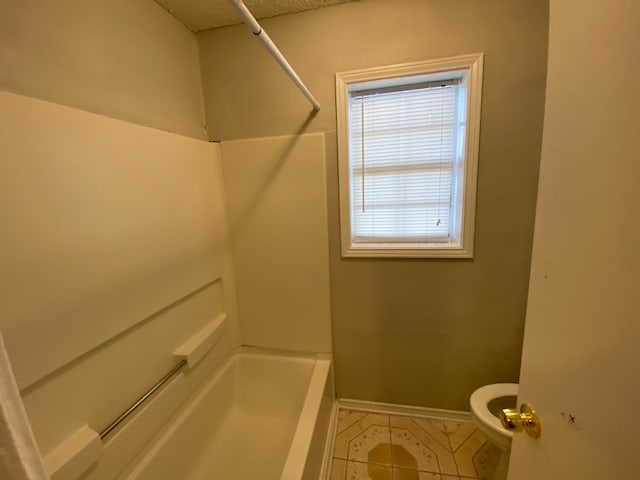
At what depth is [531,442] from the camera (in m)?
0.62

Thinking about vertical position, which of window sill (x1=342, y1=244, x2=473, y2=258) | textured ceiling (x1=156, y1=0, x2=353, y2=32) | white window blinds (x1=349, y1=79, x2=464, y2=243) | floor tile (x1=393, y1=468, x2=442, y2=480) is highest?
textured ceiling (x1=156, y1=0, x2=353, y2=32)

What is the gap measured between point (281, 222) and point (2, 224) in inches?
44.6

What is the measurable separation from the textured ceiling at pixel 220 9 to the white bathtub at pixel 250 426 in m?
2.04

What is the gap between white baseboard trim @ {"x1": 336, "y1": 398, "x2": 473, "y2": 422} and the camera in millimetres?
1708

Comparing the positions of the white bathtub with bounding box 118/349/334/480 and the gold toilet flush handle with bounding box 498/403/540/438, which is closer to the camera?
the gold toilet flush handle with bounding box 498/403/540/438

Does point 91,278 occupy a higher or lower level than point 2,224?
lower

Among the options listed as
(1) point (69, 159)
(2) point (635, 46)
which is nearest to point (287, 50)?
(1) point (69, 159)

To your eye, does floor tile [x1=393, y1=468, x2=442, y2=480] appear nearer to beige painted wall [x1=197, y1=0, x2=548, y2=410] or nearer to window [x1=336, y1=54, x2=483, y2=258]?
beige painted wall [x1=197, y1=0, x2=548, y2=410]

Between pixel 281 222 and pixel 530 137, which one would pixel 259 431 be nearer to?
pixel 281 222

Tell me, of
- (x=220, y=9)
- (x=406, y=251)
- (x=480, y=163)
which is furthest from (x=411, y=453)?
(x=220, y=9)

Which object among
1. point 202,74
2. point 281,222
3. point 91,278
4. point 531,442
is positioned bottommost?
point 531,442

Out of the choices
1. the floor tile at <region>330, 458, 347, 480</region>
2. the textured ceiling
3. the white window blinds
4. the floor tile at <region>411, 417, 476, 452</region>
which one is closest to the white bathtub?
the floor tile at <region>330, 458, 347, 480</region>

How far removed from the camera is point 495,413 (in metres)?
1.41

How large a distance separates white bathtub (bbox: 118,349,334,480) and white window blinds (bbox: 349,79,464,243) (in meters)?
1.02
